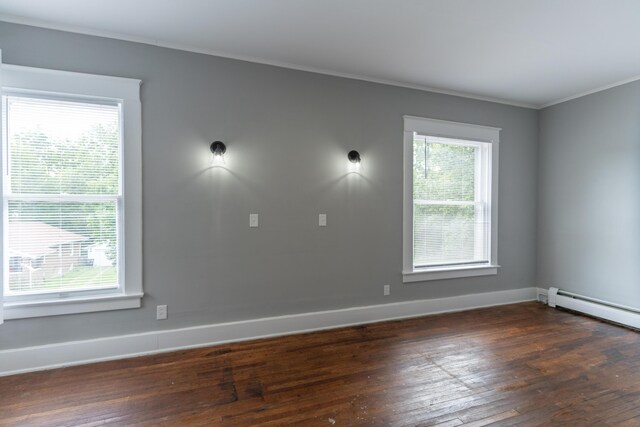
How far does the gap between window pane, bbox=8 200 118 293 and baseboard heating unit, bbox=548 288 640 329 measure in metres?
5.33

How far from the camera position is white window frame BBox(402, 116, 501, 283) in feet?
12.8

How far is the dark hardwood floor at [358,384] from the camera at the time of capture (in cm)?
207

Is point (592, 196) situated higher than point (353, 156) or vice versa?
point (353, 156)

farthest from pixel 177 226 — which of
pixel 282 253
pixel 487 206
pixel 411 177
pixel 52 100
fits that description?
pixel 487 206

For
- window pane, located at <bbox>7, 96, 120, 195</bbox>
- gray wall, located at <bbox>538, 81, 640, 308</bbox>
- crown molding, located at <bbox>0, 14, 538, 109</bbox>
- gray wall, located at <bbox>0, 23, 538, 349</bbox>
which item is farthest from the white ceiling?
window pane, located at <bbox>7, 96, 120, 195</bbox>

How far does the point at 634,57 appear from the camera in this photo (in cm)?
316

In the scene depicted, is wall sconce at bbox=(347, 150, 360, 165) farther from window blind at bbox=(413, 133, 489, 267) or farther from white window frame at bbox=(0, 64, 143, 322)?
white window frame at bbox=(0, 64, 143, 322)

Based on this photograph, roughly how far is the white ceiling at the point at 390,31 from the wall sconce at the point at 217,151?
2.90 ft

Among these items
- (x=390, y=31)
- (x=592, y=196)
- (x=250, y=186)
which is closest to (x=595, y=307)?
(x=592, y=196)

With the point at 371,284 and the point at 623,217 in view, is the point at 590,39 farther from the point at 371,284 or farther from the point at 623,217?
the point at 371,284

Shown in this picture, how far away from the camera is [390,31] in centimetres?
270

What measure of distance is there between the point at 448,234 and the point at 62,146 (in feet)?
14.0

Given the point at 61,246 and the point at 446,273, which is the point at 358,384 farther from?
the point at 61,246

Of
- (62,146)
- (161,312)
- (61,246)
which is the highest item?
(62,146)
